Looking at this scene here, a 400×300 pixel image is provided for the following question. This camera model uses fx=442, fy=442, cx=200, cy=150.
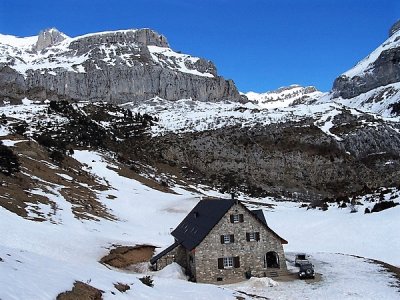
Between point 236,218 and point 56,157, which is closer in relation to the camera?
point 236,218

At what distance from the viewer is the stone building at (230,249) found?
36.1 metres

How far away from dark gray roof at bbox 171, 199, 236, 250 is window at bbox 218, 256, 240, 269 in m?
2.53

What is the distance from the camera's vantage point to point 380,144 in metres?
140

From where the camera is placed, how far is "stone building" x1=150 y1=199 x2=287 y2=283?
118ft

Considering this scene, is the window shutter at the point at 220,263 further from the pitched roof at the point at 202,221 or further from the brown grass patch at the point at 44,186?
the brown grass patch at the point at 44,186

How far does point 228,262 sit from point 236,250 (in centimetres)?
121

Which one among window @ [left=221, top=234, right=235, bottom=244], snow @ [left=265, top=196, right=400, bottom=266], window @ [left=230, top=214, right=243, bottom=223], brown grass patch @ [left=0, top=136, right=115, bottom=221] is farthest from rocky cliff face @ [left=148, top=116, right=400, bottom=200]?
window @ [left=221, top=234, right=235, bottom=244]

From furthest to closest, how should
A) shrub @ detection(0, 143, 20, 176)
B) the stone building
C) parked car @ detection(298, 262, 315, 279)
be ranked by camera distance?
shrub @ detection(0, 143, 20, 176)
the stone building
parked car @ detection(298, 262, 315, 279)

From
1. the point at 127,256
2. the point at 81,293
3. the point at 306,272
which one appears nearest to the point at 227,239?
Result: the point at 306,272

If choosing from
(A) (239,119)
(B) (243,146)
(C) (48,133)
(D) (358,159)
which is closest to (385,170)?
(D) (358,159)

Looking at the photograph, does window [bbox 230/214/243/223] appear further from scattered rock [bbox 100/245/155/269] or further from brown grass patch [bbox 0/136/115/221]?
brown grass patch [bbox 0/136/115/221]

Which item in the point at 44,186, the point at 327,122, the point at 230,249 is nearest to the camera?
the point at 230,249

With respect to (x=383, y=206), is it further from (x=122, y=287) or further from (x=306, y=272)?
(x=122, y=287)

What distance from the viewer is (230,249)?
36938 millimetres
